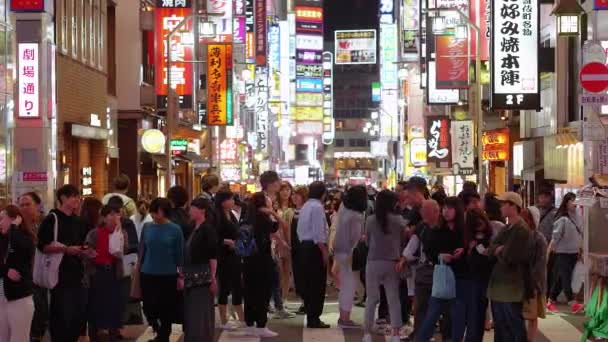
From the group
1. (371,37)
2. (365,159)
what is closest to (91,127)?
(371,37)

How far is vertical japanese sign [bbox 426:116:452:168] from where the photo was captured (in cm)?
3874

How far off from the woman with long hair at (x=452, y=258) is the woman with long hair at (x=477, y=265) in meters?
0.08

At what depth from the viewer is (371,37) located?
155250 millimetres

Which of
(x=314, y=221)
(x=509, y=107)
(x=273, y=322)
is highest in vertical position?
(x=509, y=107)

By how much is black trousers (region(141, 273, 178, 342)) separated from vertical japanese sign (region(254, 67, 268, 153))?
64991mm

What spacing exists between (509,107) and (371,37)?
129 m

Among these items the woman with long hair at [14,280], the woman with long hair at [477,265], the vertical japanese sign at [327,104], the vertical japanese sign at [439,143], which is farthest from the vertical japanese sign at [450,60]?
the vertical japanese sign at [327,104]

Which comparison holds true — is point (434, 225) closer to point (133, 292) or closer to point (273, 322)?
point (133, 292)

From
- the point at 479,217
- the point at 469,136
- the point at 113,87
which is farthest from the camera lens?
the point at 113,87

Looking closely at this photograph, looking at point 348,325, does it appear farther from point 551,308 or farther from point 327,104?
point 327,104

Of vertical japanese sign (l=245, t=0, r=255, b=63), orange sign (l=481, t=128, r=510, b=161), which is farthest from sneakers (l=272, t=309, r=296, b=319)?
vertical japanese sign (l=245, t=0, r=255, b=63)

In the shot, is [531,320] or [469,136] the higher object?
[469,136]

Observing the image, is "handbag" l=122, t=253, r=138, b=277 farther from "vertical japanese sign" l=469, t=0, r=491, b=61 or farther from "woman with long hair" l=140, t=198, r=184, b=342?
"vertical japanese sign" l=469, t=0, r=491, b=61

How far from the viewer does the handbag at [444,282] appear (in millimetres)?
11688
